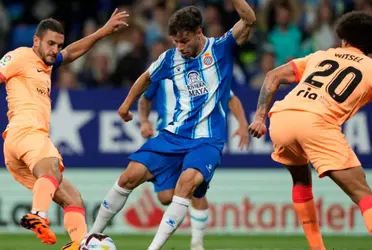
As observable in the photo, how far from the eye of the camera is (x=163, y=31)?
15.7m

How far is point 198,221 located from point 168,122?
1.28 metres

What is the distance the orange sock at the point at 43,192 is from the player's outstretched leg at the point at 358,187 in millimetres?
2465

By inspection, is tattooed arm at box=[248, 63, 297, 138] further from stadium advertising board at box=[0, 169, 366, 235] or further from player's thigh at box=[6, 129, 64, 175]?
stadium advertising board at box=[0, 169, 366, 235]

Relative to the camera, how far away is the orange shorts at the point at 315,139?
788 cm

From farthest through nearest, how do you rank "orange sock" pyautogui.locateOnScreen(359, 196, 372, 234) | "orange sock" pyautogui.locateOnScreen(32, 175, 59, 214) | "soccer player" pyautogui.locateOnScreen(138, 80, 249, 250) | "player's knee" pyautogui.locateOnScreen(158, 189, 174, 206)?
"soccer player" pyautogui.locateOnScreen(138, 80, 249, 250), "player's knee" pyautogui.locateOnScreen(158, 189, 174, 206), "orange sock" pyautogui.locateOnScreen(32, 175, 59, 214), "orange sock" pyautogui.locateOnScreen(359, 196, 372, 234)

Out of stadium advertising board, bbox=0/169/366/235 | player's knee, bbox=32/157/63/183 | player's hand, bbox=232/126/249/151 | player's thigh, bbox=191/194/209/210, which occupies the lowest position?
stadium advertising board, bbox=0/169/366/235

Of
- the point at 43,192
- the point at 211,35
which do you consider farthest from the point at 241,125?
the point at 211,35

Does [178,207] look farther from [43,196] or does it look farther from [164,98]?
[164,98]

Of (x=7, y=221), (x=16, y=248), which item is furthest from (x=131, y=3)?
(x=16, y=248)

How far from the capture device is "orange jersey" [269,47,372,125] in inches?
314

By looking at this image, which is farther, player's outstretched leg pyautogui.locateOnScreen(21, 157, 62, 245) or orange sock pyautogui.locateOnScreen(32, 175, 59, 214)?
orange sock pyautogui.locateOnScreen(32, 175, 59, 214)

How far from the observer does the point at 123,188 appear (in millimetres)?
9164

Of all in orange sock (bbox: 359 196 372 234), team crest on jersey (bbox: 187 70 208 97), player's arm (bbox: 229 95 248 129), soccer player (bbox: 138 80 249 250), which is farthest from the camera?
player's arm (bbox: 229 95 248 129)

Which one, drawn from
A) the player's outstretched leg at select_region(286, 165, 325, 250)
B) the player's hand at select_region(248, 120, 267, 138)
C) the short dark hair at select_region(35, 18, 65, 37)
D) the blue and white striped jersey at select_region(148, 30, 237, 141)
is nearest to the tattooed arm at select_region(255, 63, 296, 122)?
the player's hand at select_region(248, 120, 267, 138)
